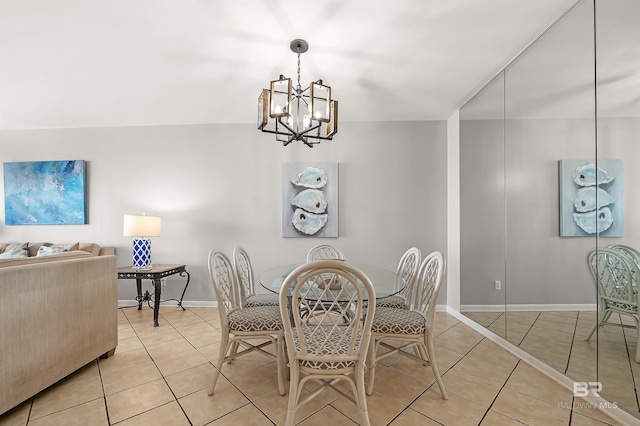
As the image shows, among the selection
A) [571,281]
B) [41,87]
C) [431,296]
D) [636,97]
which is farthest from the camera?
[41,87]

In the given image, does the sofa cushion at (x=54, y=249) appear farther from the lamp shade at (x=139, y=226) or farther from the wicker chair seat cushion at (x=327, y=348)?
the wicker chair seat cushion at (x=327, y=348)

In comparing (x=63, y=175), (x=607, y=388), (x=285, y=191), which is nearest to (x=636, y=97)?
(x=607, y=388)

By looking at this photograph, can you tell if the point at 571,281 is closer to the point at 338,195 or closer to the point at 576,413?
the point at 576,413

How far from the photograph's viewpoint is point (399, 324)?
1751 mm

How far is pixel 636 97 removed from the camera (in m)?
1.42

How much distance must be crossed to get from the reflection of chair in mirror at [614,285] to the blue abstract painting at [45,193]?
5.37 meters

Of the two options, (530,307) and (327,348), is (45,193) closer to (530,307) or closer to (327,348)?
(327,348)

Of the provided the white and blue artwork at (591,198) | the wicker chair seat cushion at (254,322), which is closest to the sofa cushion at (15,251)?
the wicker chair seat cushion at (254,322)

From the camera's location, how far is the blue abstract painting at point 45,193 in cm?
374

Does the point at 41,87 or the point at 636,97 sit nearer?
the point at 636,97

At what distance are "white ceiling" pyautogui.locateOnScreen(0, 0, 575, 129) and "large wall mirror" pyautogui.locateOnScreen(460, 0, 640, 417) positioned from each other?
33 cm

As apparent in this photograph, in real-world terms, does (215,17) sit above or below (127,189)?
above

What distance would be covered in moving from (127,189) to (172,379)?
288 cm

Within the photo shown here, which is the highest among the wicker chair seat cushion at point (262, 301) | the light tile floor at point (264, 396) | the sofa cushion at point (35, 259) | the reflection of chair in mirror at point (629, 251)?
the reflection of chair in mirror at point (629, 251)
